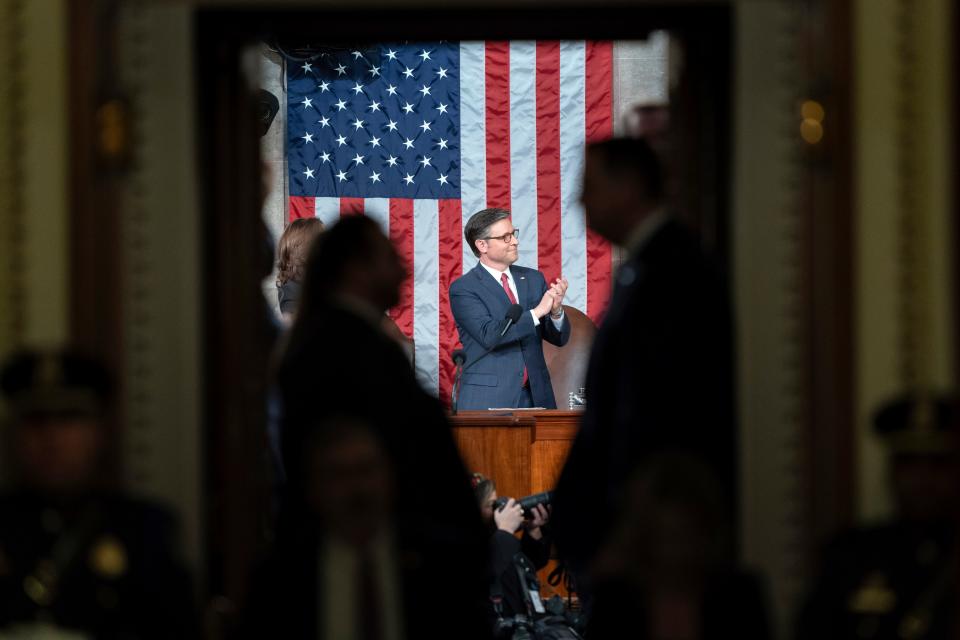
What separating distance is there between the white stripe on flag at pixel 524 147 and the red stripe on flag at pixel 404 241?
83cm

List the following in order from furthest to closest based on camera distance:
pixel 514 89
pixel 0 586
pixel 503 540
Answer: pixel 514 89 → pixel 503 540 → pixel 0 586

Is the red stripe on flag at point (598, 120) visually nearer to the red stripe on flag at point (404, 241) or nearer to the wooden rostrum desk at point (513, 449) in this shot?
the red stripe on flag at point (404, 241)

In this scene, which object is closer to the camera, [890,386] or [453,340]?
[890,386]

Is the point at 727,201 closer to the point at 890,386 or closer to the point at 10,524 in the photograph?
the point at 890,386

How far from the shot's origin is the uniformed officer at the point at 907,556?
401cm

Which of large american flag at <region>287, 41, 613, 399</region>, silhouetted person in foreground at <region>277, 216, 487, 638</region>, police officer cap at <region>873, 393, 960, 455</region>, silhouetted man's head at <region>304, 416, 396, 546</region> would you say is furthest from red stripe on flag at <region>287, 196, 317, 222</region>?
police officer cap at <region>873, 393, 960, 455</region>

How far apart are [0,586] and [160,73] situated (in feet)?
5.28

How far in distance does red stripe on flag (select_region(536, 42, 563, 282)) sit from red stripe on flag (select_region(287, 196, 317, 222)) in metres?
1.77

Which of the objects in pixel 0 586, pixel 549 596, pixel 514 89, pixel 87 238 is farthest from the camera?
pixel 514 89

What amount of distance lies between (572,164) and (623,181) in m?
7.01

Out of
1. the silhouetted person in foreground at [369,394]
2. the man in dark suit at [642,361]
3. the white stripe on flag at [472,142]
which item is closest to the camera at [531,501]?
the man in dark suit at [642,361]

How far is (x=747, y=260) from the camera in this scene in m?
4.55

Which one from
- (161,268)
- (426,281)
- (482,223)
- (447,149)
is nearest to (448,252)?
(426,281)

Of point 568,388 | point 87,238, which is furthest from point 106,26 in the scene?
point 568,388
